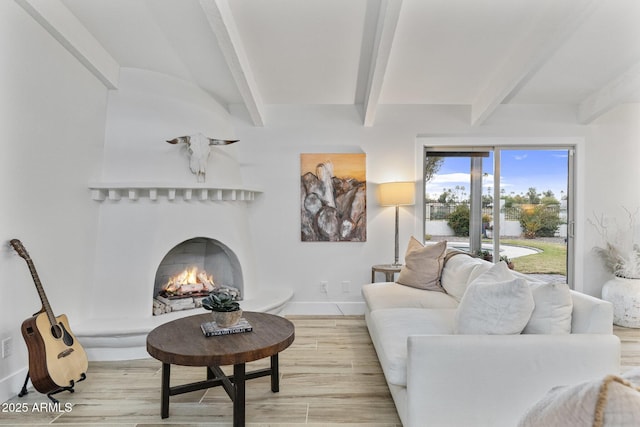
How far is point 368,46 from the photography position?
327cm

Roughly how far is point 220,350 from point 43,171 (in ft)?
6.22

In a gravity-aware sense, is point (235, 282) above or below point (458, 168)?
below

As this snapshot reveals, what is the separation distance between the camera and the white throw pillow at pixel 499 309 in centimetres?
190

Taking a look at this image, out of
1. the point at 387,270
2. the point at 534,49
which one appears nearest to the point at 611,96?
the point at 534,49

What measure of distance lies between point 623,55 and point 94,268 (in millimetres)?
5010

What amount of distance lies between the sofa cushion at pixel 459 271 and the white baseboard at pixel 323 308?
1.33 meters

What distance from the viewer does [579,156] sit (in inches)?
178

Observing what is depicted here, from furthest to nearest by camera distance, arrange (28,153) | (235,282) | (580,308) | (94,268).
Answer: (235,282), (94,268), (28,153), (580,308)

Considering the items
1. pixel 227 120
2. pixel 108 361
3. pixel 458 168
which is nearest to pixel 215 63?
pixel 227 120

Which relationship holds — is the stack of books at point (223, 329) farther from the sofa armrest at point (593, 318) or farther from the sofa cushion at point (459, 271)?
the sofa armrest at point (593, 318)

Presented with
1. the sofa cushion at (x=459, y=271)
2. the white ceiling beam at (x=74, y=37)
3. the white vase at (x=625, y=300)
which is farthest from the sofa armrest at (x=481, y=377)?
the white ceiling beam at (x=74, y=37)

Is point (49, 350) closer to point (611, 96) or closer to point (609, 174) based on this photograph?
point (611, 96)

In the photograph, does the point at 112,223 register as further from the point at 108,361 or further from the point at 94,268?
the point at 108,361

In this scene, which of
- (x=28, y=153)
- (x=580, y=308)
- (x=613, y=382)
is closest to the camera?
(x=613, y=382)
